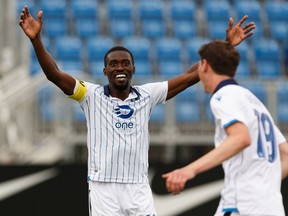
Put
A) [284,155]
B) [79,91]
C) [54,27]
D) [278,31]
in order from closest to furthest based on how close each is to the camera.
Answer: [284,155], [79,91], [54,27], [278,31]

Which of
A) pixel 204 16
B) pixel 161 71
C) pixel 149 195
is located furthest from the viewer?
pixel 204 16

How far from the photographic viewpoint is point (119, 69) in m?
6.06

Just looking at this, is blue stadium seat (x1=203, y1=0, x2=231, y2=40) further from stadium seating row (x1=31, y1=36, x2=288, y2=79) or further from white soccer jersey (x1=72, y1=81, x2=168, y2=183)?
white soccer jersey (x1=72, y1=81, x2=168, y2=183)

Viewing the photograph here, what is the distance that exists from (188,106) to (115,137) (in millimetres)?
4876

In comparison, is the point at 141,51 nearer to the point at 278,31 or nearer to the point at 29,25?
the point at 278,31

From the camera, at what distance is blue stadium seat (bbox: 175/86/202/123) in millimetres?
10737

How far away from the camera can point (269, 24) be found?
17.2m

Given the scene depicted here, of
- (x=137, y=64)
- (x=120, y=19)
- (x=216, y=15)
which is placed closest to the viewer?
(x=137, y=64)

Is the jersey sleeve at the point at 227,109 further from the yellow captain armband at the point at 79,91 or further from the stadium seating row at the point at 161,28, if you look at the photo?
the stadium seating row at the point at 161,28

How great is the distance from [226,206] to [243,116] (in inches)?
21.9

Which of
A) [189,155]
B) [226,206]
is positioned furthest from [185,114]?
[226,206]

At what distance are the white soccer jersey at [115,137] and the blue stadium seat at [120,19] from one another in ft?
34.0

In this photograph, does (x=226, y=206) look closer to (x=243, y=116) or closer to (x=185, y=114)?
(x=243, y=116)

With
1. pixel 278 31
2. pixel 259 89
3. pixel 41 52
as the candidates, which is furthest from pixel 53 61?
pixel 278 31
